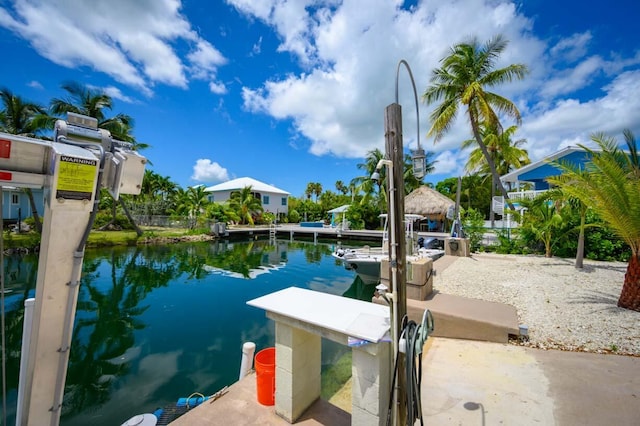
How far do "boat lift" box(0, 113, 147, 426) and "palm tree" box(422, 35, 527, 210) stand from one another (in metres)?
18.4

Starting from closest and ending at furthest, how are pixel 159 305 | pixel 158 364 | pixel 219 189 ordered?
1. pixel 158 364
2. pixel 159 305
3. pixel 219 189

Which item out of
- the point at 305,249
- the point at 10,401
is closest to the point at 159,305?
the point at 10,401

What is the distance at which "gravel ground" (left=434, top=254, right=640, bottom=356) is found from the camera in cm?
438

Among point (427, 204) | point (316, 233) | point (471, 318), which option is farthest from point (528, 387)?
point (316, 233)

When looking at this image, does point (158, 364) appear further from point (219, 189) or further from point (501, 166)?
point (219, 189)

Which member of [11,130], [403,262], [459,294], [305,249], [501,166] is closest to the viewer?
[403,262]

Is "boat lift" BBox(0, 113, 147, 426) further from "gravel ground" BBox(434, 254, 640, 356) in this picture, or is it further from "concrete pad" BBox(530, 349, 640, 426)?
"gravel ground" BBox(434, 254, 640, 356)

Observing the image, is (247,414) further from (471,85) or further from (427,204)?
(427,204)

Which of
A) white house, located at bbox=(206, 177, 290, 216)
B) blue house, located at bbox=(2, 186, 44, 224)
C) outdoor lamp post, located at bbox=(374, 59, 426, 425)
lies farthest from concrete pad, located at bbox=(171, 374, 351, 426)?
white house, located at bbox=(206, 177, 290, 216)

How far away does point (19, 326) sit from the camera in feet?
23.5

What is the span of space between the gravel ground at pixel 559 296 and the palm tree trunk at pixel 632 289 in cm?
18

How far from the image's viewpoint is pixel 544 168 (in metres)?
17.4

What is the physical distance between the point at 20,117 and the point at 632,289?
95.3 ft

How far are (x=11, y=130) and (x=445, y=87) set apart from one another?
27163 mm
